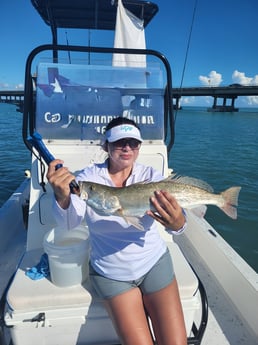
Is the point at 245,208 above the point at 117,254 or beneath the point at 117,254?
beneath

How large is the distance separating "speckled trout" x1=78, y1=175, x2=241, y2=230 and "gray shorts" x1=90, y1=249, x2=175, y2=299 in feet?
1.53

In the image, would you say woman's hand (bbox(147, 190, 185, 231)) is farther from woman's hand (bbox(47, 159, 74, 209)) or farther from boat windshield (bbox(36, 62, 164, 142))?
boat windshield (bbox(36, 62, 164, 142))

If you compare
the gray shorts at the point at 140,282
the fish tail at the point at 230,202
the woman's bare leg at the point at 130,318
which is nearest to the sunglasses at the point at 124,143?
the fish tail at the point at 230,202

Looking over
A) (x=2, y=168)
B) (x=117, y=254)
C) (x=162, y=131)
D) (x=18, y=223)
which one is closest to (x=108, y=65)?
(x=162, y=131)

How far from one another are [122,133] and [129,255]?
3.51ft

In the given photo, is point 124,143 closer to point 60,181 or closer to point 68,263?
point 60,181

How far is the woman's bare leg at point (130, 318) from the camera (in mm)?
1955

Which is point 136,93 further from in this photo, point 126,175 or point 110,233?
point 110,233

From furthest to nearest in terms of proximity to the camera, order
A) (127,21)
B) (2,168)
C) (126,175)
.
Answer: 1. (2,168)
2. (127,21)
3. (126,175)

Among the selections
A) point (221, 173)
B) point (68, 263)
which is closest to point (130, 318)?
point (68, 263)

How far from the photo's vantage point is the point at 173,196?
6.93ft

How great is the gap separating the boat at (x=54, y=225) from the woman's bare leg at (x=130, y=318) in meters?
0.22

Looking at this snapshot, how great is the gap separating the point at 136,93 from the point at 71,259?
8.38 ft

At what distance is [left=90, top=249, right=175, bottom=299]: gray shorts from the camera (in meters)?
2.12
